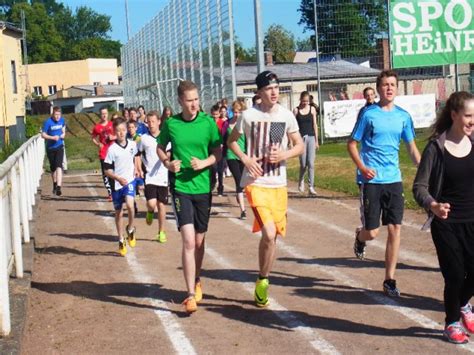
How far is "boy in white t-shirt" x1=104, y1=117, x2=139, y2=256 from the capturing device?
11.4m

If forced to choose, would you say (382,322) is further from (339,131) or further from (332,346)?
(339,131)

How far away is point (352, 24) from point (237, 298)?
20.9 m

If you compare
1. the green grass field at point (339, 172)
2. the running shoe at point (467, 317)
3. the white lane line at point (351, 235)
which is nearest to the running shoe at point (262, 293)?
the running shoe at point (467, 317)

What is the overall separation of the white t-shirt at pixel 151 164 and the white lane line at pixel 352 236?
2585 millimetres

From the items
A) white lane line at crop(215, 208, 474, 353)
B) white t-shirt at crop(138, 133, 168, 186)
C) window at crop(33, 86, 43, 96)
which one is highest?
window at crop(33, 86, 43, 96)

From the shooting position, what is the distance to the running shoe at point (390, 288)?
26.0 feet

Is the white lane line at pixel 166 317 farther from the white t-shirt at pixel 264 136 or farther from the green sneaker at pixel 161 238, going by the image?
the white t-shirt at pixel 264 136

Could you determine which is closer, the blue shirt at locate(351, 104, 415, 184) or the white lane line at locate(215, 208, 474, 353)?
the white lane line at locate(215, 208, 474, 353)

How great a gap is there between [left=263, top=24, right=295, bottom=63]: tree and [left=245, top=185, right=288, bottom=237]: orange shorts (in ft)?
291

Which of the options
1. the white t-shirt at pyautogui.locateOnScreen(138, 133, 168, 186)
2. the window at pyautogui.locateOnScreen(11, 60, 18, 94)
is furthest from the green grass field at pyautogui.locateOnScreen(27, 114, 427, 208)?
the window at pyautogui.locateOnScreen(11, 60, 18, 94)

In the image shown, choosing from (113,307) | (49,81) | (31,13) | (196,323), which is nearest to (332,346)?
(196,323)

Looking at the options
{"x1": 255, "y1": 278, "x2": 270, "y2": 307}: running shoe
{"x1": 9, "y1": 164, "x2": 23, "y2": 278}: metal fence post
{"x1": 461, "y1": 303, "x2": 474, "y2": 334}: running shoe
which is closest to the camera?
{"x1": 461, "y1": 303, "x2": 474, "y2": 334}: running shoe

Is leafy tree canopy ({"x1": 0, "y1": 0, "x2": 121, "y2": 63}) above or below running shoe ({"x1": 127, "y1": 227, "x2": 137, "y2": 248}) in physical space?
above

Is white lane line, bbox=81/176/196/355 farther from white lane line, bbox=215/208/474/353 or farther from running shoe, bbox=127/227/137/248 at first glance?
white lane line, bbox=215/208/474/353
